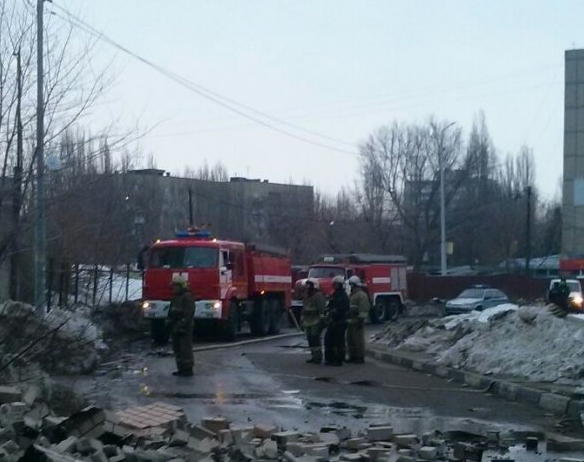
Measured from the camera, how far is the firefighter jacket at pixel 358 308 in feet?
68.7

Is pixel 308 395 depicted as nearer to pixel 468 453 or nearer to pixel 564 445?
pixel 564 445

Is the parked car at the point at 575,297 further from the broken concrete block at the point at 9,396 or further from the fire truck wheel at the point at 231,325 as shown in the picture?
the broken concrete block at the point at 9,396

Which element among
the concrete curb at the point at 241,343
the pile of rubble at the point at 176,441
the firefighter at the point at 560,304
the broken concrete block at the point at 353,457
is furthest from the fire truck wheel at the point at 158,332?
the broken concrete block at the point at 353,457

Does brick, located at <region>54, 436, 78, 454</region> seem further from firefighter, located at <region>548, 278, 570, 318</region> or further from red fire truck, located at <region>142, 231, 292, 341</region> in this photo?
red fire truck, located at <region>142, 231, 292, 341</region>

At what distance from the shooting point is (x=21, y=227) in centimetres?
1177

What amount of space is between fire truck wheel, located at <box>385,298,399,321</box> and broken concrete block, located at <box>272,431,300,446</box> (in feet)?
106

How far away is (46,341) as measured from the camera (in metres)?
14.5

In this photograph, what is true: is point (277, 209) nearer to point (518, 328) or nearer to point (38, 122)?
point (518, 328)

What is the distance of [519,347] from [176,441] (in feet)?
35.0

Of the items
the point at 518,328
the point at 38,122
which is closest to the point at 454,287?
the point at 518,328

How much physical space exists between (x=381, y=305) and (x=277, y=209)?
29.7 meters

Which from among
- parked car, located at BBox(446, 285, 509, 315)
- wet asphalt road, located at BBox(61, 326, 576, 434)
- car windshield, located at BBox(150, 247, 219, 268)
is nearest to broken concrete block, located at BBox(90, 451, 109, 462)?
wet asphalt road, located at BBox(61, 326, 576, 434)

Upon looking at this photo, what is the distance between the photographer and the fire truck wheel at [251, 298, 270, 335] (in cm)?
3067

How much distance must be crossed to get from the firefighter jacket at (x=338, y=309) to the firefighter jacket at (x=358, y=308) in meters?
0.42
